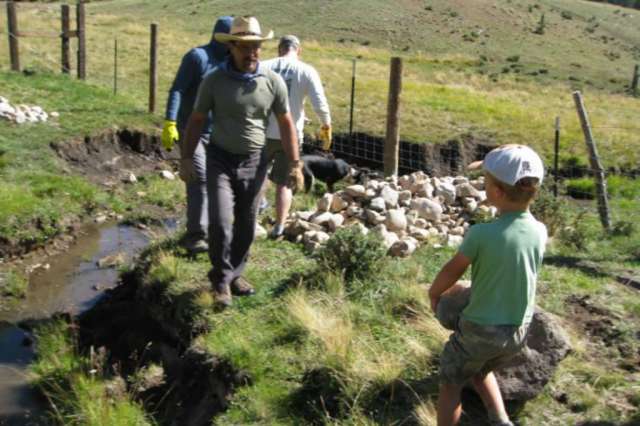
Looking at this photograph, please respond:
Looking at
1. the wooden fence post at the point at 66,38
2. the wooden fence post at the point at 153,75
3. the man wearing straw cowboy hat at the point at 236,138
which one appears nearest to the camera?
the man wearing straw cowboy hat at the point at 236,138

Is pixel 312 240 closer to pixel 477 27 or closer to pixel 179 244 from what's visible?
pixel 179 244

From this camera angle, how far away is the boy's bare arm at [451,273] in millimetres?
3746

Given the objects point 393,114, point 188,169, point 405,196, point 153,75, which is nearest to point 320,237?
point 405,196

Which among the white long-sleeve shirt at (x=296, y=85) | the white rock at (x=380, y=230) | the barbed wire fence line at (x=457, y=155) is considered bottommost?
the barbed wire fence line at (x=457, y=155)

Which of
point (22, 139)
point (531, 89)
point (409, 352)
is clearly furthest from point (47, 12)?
point (409, 352)

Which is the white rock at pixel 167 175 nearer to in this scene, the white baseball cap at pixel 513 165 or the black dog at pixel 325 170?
the black dog at pixel 325 170

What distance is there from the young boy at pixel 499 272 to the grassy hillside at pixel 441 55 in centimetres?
975

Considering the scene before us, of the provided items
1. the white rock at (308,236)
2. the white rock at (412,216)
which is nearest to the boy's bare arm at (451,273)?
the white rock at (308,236)

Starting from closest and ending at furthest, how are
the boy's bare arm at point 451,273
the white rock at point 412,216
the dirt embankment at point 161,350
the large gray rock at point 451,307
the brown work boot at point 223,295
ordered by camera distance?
the boy's bare arm at point 451,273 → the large gray rock at point 451,307 → the dirt embankment at point 161,350 → the brown work boot at point 223,295 → the white rock at point 412,216

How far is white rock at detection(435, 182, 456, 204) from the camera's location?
29.3 feet

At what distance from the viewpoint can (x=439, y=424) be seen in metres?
3.96

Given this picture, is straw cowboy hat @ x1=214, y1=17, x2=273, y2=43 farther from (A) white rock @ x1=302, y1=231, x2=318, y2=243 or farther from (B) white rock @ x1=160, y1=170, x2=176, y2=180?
(B) white rock @ x1=160, y1=170, x2=176, y2=180

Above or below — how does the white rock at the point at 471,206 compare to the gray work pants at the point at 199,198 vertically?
below

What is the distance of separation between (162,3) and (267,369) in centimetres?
5662
